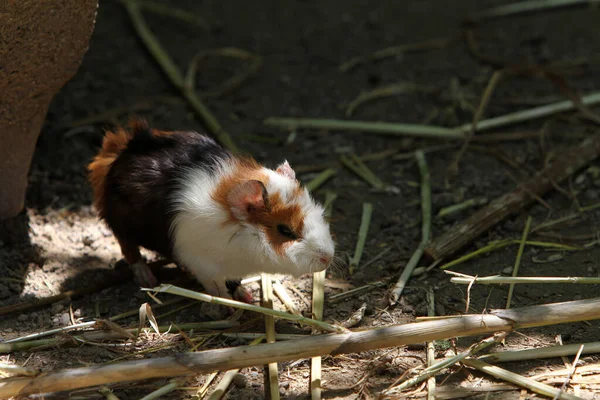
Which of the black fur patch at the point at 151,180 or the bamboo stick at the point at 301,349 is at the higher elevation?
the black fur patch at the point at 151,180

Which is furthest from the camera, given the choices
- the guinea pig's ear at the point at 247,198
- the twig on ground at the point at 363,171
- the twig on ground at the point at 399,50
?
the twig on ground at the point at 399,50

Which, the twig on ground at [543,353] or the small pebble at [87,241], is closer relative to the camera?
the twig on ground at [543,353]

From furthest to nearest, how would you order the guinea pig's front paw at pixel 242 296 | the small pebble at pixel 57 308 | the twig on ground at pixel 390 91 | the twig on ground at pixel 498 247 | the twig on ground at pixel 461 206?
the twig on ground at pixel 390 91, the twig on ground at pixel 461 206, the twig on ground at pixel 498 247, the guinea pig's front paw at pixel 242 296, the small pebble at pixel 57 308

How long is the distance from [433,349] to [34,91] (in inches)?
107

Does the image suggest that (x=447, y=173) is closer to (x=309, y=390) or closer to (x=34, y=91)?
(x=309, y=390)

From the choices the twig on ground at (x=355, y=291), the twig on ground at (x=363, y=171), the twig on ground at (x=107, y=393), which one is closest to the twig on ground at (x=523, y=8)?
the twig on ground at (x=363, y=171)

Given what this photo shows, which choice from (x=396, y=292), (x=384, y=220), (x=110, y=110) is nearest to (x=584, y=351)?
(x=396, y=292)

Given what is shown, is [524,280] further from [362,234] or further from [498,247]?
[362,234]

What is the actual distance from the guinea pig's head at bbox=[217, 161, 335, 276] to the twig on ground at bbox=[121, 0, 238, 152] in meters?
1.75

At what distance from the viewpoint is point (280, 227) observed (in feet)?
11.7

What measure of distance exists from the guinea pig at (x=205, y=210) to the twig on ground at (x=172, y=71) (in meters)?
1.35

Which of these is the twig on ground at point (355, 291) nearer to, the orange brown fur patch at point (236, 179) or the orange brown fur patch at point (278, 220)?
the orange brown fur patch at point (278, 220)

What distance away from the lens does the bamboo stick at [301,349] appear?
306 cm

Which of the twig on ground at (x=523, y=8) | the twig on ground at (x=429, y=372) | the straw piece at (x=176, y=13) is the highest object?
the straw piece at (x=176, y=13)
